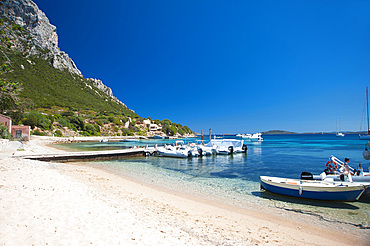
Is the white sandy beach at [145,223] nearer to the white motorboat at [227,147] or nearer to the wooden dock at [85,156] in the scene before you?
the wooden dock at [85,156]

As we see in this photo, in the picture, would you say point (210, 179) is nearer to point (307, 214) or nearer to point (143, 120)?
point (307, 214)

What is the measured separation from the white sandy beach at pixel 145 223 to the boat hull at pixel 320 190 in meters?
2.35

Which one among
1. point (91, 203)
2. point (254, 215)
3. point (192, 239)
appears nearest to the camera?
point (192, 239)

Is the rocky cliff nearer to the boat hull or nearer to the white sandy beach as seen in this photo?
the white sandy beach

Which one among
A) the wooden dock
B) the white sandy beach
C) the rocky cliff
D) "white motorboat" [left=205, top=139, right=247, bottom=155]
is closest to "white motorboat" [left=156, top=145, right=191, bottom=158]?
the wooden dock

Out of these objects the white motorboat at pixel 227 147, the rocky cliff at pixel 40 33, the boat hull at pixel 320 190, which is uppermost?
the rocky cliff at pixel 40 33

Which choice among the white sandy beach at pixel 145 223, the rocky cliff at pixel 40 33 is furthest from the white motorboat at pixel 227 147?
the rocky cliff at pixel 40 33

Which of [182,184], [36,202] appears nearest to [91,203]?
[36,202]

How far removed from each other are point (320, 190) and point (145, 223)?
9.04 metres

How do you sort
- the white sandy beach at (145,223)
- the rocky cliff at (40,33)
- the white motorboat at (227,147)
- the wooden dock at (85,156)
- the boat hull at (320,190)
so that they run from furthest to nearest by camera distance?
the rocky cliff at (40,33) → the white motorboat at (227,147) → the wooden dock at (85,156) → the boat hull at (320,190) → the white sandy beach at (145,223)

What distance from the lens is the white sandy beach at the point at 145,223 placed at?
14.9 feet

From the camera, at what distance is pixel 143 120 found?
124 metres

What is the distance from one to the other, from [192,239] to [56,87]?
10909cm

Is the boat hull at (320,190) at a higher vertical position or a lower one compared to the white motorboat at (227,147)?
lower
